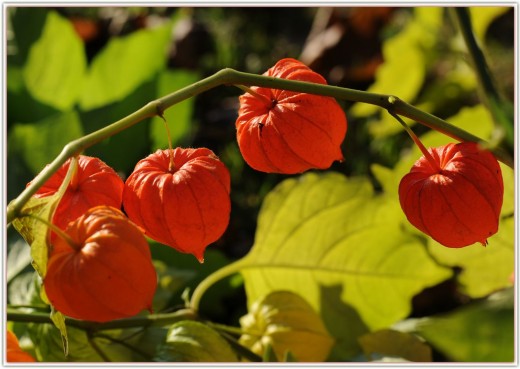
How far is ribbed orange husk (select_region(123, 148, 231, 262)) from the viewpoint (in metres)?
0.48

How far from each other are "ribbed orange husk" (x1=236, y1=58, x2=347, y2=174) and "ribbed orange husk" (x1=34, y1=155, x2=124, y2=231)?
0.29ft

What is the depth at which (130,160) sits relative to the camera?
1.05 meters

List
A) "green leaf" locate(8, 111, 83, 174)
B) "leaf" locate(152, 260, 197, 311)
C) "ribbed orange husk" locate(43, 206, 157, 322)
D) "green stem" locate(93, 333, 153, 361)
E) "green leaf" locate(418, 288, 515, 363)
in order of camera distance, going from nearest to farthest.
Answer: "green leaf" locate(418, 288, 515, 363) → "ribbed orange husk" locate(43, 206, 157, 322) → "green stem" locate(93, 333, 153, 361) → "leaf" locate(152, 260, 197, 311) → "green leaf" locate(8, 111, 83, 174)

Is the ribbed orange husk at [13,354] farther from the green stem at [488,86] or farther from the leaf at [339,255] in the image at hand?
the green stem at [488,86]

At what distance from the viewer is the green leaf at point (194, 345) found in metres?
0.66

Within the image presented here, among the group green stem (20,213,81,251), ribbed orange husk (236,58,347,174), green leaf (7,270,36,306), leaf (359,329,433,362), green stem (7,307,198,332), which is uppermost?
ribbed orange husk (236,58,347,174)

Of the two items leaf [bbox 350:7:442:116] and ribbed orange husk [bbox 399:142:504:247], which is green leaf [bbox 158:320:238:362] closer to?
ribbed orange husk [bbox 399:142:504:247]

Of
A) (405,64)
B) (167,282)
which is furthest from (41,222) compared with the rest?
(405,64)

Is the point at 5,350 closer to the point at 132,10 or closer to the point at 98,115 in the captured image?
the point at 98,115

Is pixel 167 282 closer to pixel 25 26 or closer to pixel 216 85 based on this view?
pixel 216 85

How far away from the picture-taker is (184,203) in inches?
18.8

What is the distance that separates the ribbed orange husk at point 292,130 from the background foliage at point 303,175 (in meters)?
0.15

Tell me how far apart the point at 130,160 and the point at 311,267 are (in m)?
0.35

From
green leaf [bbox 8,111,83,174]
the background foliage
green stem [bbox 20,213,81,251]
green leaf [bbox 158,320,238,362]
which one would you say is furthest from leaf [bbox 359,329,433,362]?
green leaf [bbox 8,111,83,174]
